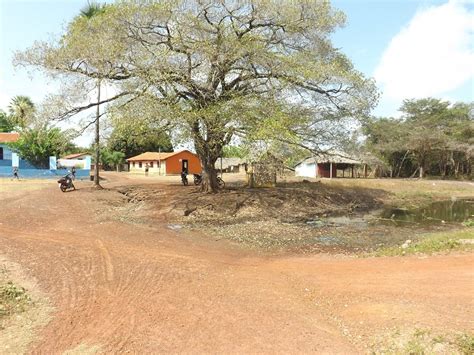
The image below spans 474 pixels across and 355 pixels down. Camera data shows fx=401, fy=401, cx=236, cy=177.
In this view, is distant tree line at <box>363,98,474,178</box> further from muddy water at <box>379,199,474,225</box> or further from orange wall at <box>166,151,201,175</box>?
orange wall at <box>166,151,201,175</box>

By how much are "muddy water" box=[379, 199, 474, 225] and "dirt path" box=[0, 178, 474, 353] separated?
10.0 metres

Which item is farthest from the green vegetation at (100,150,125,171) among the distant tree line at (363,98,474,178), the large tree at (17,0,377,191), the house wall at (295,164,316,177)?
the large tree at (17,0,377,191)

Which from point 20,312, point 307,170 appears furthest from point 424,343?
point 307,170

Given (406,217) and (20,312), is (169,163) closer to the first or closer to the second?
(406,217)

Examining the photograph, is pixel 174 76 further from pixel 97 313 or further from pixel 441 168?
pixel 441 168

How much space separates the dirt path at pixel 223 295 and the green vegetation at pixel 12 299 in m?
0.46

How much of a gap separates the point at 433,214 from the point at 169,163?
3492 centimetres

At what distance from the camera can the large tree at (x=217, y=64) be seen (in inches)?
666

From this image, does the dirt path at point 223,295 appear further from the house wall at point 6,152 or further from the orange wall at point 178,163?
the orange wall at point 178,163

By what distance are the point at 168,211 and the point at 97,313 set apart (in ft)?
36.7

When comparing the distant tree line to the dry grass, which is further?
the distant tree line

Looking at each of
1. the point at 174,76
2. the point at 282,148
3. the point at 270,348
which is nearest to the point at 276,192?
the point at 282,148

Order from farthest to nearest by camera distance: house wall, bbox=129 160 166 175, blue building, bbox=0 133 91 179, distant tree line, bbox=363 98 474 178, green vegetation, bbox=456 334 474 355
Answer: house wall, bbox=129 160 166 175 → distant tree line, bbox=363 98 474 178 → blue building, bbox=0 133 91 179 → green vegetation, bbox=456 334 474 355

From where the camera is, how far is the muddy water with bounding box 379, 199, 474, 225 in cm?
1914
